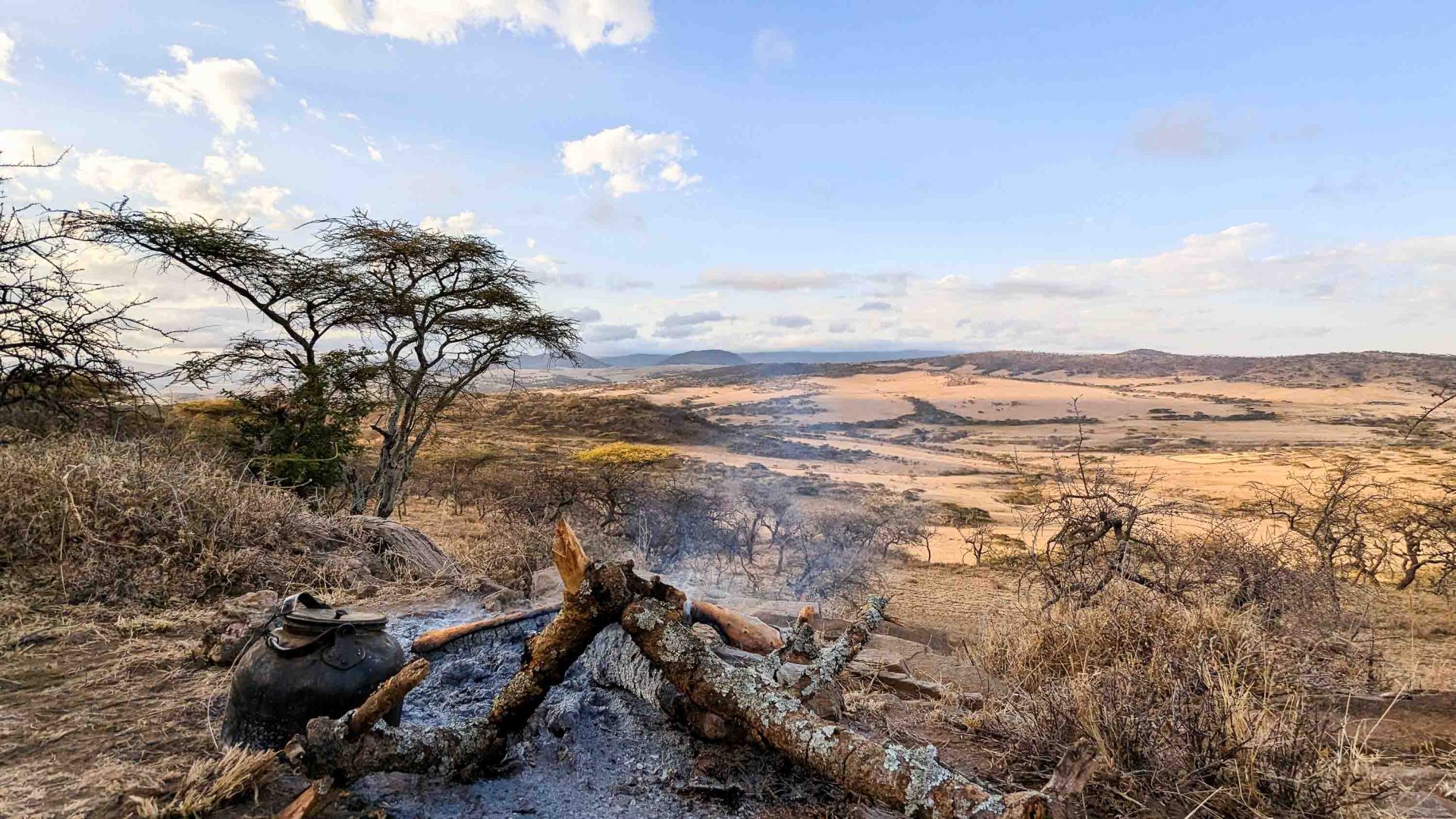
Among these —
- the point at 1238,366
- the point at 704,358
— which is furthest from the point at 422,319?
the point at 704,358

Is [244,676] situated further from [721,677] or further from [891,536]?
[891,536]

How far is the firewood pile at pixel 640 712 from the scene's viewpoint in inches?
83.6

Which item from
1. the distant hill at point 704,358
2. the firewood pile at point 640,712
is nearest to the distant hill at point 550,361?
the firewood pile at point 640,712

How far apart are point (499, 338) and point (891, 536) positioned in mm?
7647

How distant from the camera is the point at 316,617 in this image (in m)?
2.96

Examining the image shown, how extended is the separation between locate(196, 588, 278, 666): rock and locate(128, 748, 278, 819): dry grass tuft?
110cm

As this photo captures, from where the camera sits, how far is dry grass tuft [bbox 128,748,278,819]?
7.16ft

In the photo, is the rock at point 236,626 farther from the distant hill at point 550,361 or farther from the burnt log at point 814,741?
the distant hill at point 550,361

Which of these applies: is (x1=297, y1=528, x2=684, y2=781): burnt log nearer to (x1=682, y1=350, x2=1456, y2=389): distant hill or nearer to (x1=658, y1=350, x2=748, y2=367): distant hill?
(x1=682, y1=350, x2=1456, y2=389): distant hill

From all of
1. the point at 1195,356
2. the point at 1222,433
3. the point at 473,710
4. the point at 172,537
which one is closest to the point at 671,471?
the point at 172,537

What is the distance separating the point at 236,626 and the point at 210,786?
7.17ft

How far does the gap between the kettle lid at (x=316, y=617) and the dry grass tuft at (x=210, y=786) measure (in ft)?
1.80

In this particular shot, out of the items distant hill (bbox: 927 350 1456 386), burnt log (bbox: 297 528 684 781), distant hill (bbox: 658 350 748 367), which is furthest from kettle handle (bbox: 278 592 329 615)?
distant hill (bbox: 658 350 748 367)

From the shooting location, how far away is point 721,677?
8.89 feet
